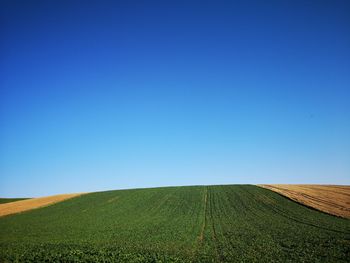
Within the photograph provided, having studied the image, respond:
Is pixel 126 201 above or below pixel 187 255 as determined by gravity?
above

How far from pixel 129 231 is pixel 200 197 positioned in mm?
29402

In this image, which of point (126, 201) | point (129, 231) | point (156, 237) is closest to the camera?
point (156, 237)

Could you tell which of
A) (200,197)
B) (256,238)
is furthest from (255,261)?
(200,197)

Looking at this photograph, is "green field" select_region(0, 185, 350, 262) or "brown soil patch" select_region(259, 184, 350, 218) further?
"brown soil patch" select_region(259, 184, 350, 218)

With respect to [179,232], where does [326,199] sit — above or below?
above

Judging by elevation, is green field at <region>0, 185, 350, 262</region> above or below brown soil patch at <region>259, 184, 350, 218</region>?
below

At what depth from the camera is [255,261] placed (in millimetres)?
22125

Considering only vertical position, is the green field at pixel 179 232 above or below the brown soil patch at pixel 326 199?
below

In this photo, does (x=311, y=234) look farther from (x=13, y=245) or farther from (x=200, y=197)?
(x=200, y=197)

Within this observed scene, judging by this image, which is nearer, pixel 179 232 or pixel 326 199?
pixel 179 232

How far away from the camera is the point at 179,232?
3431 centimetres

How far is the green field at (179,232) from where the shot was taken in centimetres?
2423

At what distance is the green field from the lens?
2423 cm

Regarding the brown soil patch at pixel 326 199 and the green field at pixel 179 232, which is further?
the brown soil patch at pixel 326 199
